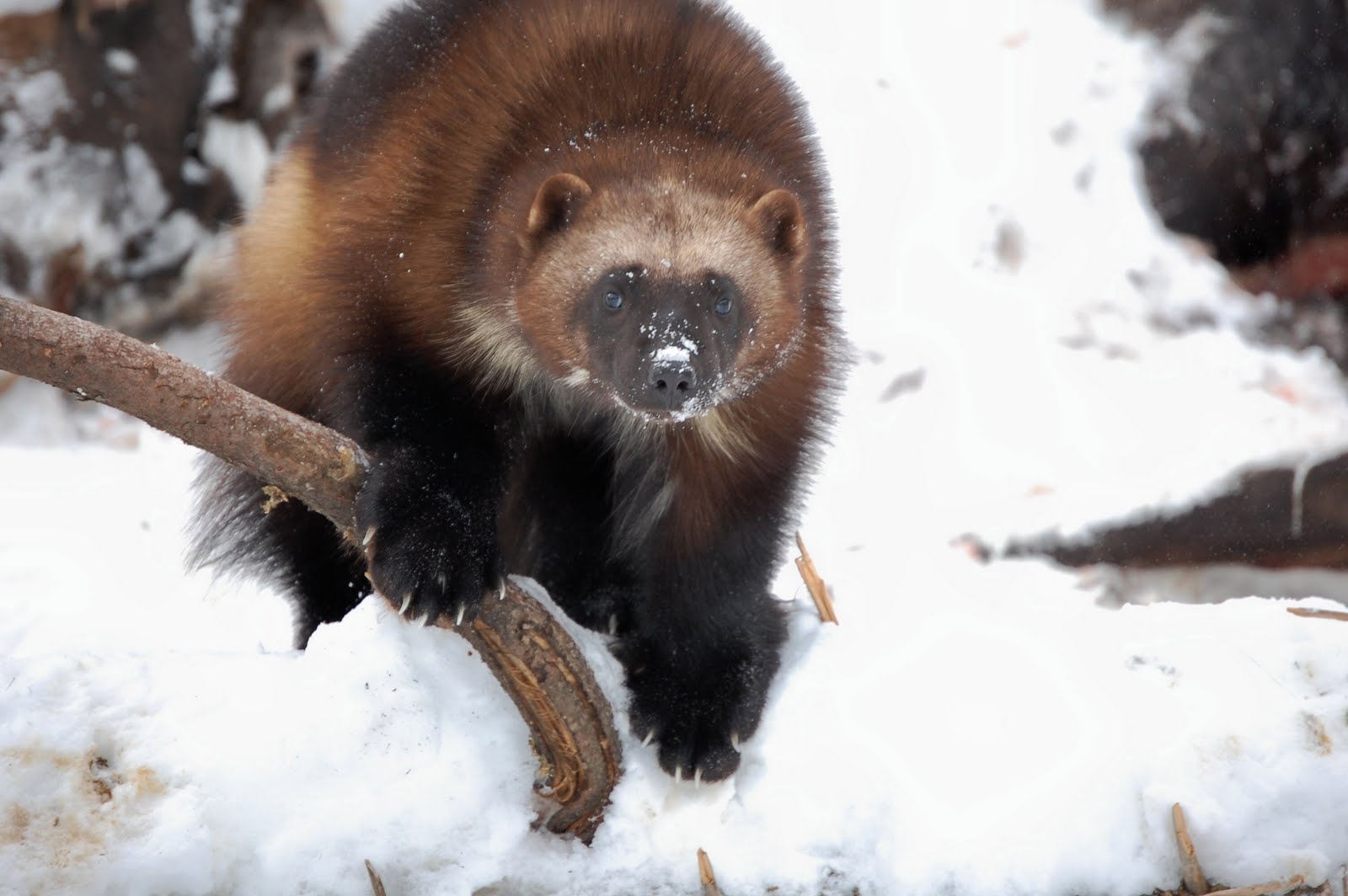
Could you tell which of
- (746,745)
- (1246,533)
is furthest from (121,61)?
(1246,533)

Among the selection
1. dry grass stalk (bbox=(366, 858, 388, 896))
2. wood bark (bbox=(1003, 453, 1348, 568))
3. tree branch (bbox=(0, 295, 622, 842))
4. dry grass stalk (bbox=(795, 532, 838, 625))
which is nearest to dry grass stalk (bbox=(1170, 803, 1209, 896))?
dry grass stalk (bbox=(795, 532, 838, 625))

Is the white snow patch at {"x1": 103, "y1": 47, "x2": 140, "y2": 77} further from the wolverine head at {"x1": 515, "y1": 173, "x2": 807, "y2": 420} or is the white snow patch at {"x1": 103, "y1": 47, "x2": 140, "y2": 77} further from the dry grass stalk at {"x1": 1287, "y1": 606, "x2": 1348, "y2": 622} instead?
the dry grass stalk at {"x1": 1287, "y1": 606, "x2": 1348, "y2": 622}

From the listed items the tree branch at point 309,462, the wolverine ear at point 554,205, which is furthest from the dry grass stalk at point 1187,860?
the wolverine ear at point 554,205

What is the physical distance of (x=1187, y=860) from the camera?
7.27 feet

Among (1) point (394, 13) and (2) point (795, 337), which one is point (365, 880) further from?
(1) point (394, 13)

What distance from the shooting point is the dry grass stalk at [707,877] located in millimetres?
2227

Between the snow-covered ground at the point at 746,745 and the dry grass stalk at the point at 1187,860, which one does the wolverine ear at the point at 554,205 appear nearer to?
the snow-covered ground at the point at 746,745

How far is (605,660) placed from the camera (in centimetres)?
261

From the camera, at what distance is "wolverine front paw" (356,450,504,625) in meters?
2.12

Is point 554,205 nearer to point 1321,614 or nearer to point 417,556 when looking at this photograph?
point 417,556

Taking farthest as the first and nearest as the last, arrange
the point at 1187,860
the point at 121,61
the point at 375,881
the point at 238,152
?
the point at 238,152
the point at 121,61
the point at 1187,860
the point at 375,881

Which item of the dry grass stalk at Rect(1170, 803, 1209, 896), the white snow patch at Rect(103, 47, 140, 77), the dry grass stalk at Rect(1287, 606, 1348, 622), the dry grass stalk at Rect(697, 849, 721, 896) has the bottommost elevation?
the white snow patch at Rect(103, 47, 140, 77)

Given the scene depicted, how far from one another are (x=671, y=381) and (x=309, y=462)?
568mm

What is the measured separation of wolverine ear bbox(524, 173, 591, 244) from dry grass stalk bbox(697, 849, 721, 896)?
43.4 inches
